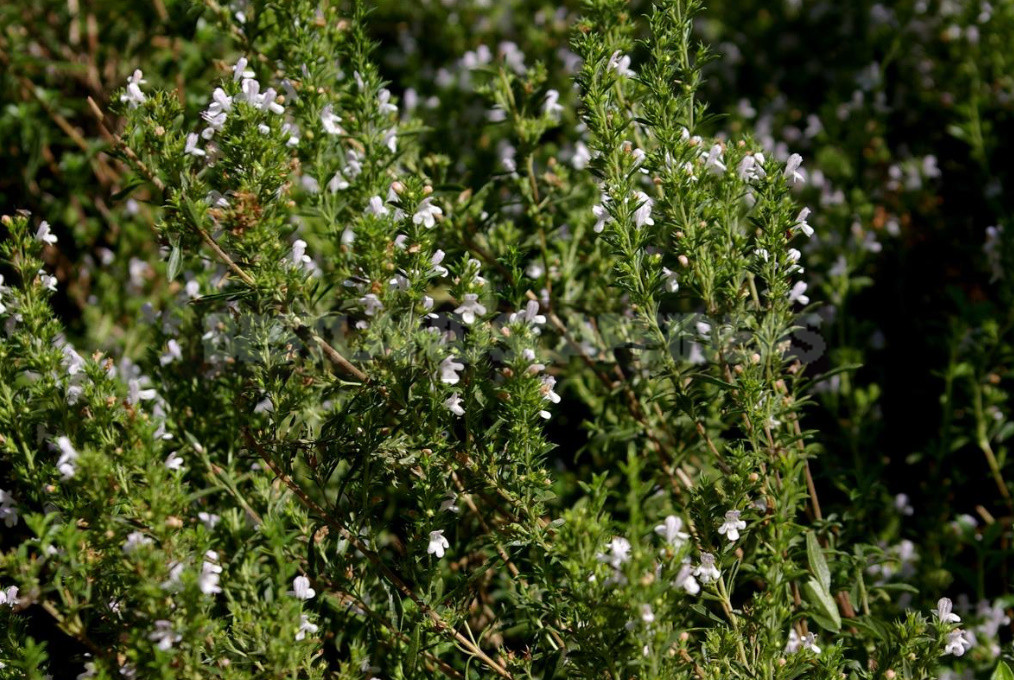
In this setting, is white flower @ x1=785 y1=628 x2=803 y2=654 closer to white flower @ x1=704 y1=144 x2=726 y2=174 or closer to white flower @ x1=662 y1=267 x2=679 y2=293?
white flower @ x1=662 y1=267 x2=679 y2=293

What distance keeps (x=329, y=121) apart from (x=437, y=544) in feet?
4.04

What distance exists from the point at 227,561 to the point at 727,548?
1320mm

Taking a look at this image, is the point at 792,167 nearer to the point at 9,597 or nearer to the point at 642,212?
the point at 642,212

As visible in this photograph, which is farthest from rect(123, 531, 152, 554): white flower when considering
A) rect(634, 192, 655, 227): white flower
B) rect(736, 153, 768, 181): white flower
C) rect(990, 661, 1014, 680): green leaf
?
rect(990, 661, 1014, 680): green leaf

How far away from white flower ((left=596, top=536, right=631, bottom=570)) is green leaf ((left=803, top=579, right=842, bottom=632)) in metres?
0.68

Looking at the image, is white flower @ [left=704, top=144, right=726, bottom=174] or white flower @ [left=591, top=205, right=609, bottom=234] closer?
white flower @ [left=591, top=205, right=609, bottom=234]

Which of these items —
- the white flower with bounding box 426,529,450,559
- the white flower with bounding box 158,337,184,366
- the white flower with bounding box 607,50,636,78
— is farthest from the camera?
the white flower with bounding box 158,337,184,366

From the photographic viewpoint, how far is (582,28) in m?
2.45

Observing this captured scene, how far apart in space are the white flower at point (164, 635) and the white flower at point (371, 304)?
32.7 inches

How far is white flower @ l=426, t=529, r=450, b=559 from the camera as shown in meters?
2.17

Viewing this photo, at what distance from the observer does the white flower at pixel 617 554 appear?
1820mm

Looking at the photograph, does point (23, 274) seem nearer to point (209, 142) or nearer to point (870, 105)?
point (209, 142)

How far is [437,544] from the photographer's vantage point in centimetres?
218

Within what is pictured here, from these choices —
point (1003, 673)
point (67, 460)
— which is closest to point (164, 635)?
point (67, 460)
